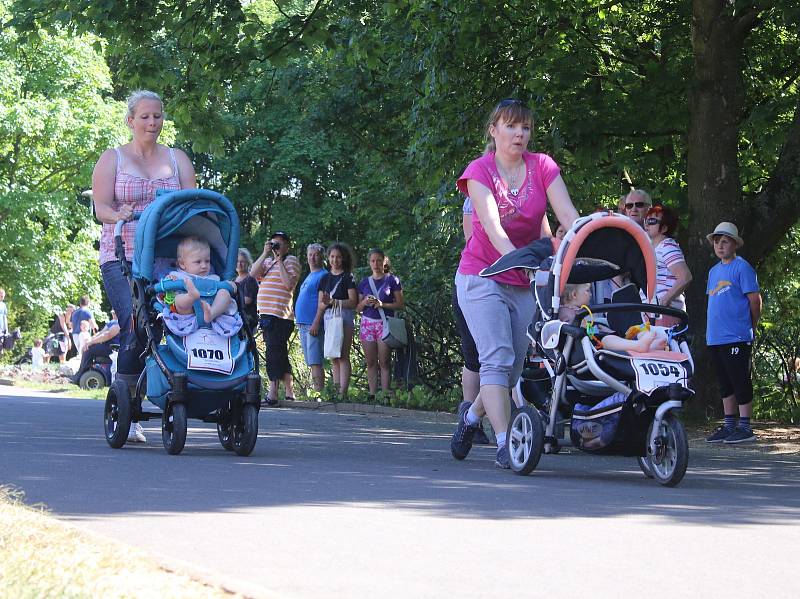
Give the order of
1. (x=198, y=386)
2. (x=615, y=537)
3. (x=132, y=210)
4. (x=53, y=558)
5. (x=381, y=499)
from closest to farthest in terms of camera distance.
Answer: (x=53, y=558) → (x=615, y=537) → (x=381, y=499) → (x=198, y=386) → (x=132, y=210)

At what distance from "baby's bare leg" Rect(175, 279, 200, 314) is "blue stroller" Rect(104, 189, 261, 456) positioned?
2.9 inches

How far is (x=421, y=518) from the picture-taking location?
266 inches

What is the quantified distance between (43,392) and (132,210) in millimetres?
14924

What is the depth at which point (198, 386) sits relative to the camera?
994 centimetres

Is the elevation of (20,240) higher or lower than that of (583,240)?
higher

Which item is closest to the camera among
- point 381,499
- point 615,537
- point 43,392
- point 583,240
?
point 615,537

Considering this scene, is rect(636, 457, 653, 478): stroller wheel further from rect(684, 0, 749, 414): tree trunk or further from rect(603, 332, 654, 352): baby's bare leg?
rect(684, 0, 749, 414): tree trunk

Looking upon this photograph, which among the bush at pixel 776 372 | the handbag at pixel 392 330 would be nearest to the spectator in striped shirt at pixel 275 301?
the handbag at pixel 392 330

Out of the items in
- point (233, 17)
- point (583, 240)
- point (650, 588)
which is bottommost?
point (650, 588)

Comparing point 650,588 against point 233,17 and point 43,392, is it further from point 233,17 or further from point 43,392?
point 43,392

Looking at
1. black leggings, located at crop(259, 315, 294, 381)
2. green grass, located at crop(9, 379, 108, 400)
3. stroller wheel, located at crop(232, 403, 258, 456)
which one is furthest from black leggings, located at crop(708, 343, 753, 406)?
green grass, located at crop(9, 379, 108, 400)

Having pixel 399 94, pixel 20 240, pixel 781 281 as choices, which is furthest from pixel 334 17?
pixel 20 240

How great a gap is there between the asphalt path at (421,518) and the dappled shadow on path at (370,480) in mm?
18

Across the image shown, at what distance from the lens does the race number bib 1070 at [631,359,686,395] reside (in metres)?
8.70
